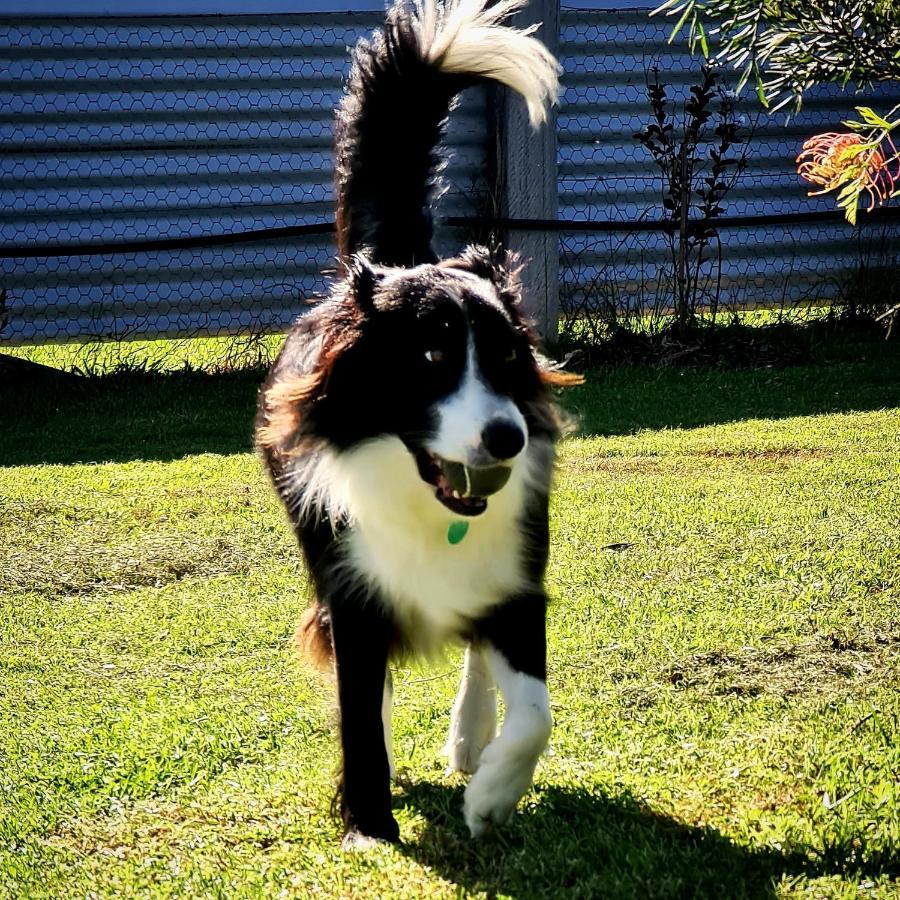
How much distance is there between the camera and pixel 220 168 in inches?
371

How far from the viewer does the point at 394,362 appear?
9.00 feet

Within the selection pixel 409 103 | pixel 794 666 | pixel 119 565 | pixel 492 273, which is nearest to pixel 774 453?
pixel 794 666

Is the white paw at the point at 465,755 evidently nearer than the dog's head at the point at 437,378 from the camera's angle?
No

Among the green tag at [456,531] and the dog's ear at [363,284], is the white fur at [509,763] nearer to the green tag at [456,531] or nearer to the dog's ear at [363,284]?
the green tag at [456,531]

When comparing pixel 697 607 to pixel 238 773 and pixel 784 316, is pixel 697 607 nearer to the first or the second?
pixel 238 773

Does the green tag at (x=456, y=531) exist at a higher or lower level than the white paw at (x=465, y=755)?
higher

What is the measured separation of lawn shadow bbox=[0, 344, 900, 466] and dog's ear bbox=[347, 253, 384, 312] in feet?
14.3

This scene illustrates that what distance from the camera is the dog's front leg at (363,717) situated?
9.34 feet

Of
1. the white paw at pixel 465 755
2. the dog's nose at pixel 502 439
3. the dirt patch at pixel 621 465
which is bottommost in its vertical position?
the white paw at pixel 465 755

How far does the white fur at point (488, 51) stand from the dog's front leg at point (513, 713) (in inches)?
54.0

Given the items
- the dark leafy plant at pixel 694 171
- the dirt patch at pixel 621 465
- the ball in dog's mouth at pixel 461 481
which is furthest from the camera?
the dark leafy plant at pixel 694 171

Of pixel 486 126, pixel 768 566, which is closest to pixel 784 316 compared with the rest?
pixel 486 126

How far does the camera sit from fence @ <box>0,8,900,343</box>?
916 centimetres

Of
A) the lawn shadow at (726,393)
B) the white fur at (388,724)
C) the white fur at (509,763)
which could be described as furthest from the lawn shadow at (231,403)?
the white fur at (509,763)
